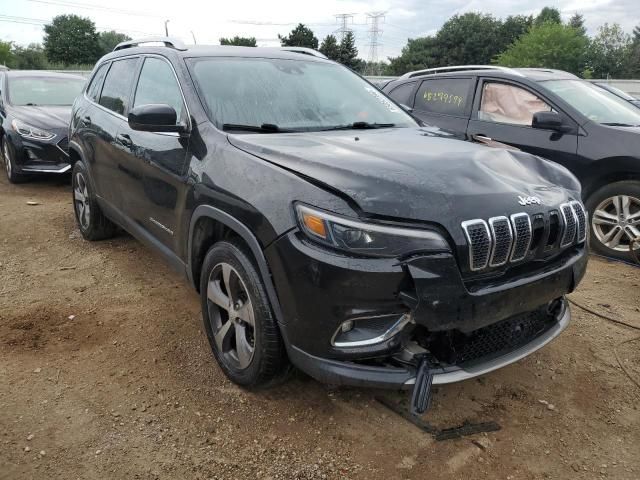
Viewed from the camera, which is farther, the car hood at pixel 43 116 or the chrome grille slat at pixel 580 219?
the car hood at pixel 43 116

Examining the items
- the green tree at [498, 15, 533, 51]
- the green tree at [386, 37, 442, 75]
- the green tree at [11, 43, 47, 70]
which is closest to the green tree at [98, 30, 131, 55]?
the green tree at [11, 43, 47, 70]

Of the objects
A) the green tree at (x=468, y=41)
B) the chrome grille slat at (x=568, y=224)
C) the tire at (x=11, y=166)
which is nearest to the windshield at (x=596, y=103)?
the chrome grille slat at (x=568, y=224)

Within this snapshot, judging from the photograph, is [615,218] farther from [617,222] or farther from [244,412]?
[244,412]

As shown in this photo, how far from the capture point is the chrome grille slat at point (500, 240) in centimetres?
221

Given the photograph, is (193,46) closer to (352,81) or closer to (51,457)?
(352,81)

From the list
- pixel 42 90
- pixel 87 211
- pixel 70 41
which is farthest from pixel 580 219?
pixel 70 41

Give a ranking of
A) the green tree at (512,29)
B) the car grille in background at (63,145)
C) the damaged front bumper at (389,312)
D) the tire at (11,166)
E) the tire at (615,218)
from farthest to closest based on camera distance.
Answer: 1. the green tree at (512,29)
2. the tire at (11,166)
3. the car grille in background at (63,145)
4. the tire at (615,218)
5. the damaged front bumper at (389,312)

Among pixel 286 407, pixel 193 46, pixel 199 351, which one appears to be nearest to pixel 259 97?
pixel 193 46

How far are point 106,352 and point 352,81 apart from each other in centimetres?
246

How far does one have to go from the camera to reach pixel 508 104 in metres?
5.62

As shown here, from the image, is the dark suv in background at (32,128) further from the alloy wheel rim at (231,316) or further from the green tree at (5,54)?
the green tree at (5,54)

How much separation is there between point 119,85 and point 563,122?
13.2 ft

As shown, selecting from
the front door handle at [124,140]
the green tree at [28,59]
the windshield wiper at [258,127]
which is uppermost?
the green tree at [28,59]

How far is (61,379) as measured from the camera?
2918 millimetres
